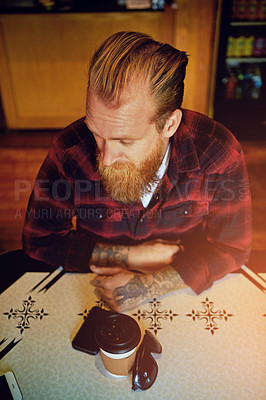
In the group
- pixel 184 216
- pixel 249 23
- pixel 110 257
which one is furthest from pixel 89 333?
pixel 249 23

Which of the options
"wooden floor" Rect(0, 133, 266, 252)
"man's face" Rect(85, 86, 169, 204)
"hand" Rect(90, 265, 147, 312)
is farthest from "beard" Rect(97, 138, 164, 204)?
"wooden floor" Rect(0, 133, 266, 252)

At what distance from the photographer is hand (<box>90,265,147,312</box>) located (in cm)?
100

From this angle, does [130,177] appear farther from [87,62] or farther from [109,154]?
[87,62]

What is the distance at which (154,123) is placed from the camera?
→ 980 mm

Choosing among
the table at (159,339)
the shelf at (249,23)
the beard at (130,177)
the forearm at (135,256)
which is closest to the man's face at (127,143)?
the beard at (130,177)

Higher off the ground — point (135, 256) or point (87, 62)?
point (87, 62)

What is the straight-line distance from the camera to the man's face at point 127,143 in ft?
3.02

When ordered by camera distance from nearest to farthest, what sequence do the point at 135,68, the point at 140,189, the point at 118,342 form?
the point at 118,342 < the point at 135,68 < the point at 140,189

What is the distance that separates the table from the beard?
296mm

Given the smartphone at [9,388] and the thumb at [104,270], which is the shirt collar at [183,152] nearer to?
the thumb at [104,270]

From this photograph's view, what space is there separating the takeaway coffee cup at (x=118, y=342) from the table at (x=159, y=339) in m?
0.06

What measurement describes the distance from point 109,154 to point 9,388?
0.65 meters

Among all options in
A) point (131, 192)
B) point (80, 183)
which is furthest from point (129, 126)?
point (80, 183)

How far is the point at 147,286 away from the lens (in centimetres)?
104
